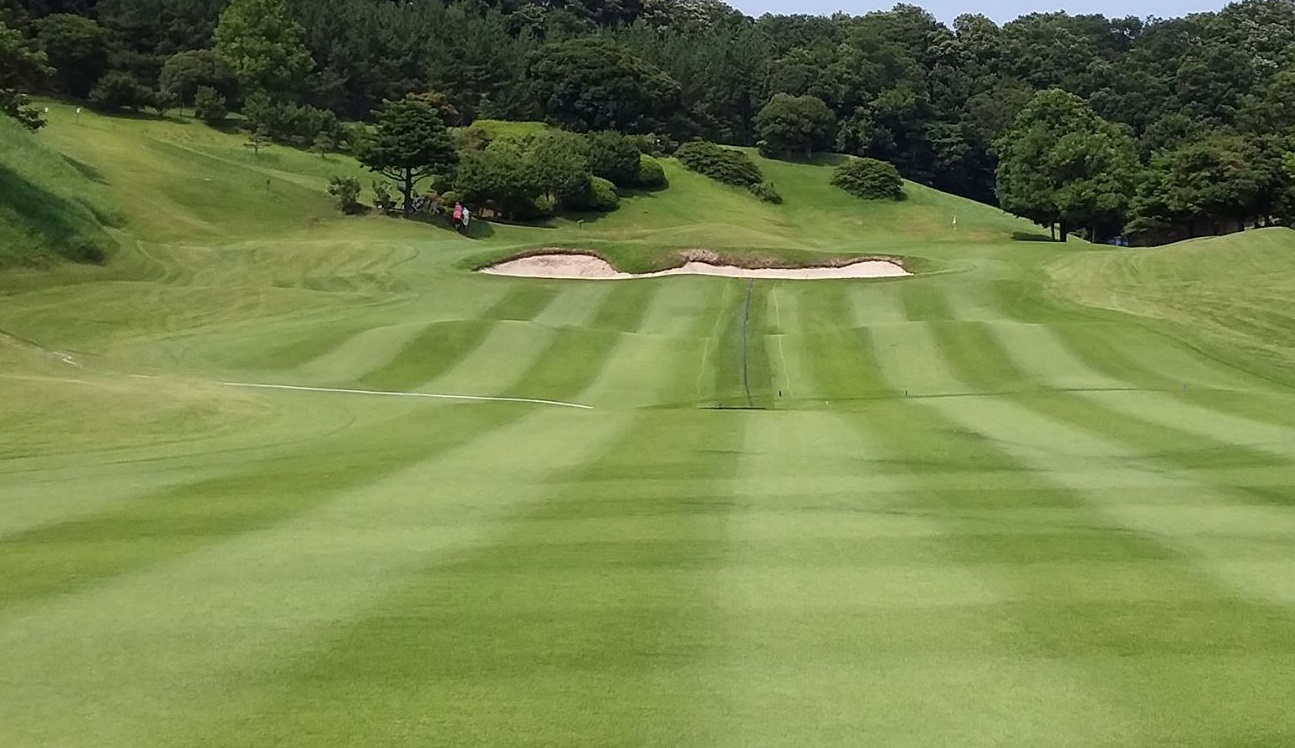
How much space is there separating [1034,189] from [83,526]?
67.0m

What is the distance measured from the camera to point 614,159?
273 feet

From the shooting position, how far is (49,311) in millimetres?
27734

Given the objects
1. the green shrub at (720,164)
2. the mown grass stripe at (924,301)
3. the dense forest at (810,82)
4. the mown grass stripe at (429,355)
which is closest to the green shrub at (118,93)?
the dense forest at (810,82)

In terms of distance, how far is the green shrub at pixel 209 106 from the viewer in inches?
3073

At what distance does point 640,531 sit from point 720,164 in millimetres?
86411

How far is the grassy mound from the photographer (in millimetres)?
31312

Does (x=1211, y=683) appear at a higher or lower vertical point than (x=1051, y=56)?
lower

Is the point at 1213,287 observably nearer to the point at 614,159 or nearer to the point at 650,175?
the point at 614,159

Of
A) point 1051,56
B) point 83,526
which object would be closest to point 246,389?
point 83,526

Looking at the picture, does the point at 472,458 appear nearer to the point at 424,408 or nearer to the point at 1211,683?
the point at 424,408

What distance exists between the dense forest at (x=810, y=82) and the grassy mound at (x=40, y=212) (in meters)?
13.6

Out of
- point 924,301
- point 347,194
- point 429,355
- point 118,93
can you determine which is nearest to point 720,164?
point 347,194

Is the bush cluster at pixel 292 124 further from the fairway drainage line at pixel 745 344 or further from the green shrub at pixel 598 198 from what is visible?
the fairway drainage line at pixel 745 344

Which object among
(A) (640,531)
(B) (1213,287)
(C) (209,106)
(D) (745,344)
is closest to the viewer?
(A) (640,531)
